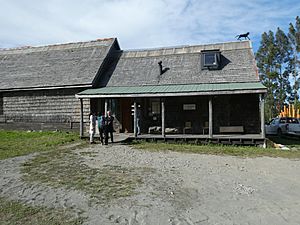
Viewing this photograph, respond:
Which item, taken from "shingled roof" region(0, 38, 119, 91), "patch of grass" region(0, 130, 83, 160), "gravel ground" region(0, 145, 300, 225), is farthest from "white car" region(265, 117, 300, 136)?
"patch of grass" region(0, 130, 83, 160)

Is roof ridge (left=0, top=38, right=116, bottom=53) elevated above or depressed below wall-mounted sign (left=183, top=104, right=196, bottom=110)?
above

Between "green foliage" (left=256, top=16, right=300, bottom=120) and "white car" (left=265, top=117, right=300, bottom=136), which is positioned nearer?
"white car" (left=265, top=117, right=300, bottom=136)

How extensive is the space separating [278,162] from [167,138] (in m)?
5.89

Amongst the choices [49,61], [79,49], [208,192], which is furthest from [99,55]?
[208,192]

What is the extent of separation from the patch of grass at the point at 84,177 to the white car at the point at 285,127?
14536 millimetres

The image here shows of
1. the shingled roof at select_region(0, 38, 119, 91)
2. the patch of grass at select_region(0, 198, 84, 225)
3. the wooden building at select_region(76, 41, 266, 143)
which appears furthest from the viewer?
the shingled roof at select_region(0, 38, 119, 91)

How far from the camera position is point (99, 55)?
19.2 metres

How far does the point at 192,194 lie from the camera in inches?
233

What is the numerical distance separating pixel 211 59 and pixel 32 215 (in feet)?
47.3

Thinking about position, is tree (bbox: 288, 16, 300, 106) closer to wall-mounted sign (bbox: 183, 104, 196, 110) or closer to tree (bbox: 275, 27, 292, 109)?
tree (bbox: 275, 27, 292, 109)

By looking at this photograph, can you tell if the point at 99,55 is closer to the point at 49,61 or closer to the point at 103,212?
the point at 49,61

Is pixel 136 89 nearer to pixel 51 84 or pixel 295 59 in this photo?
pixel 51 84

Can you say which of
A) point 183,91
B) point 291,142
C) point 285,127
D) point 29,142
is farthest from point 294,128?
point 29,142

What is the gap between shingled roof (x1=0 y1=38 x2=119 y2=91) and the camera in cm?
1764
